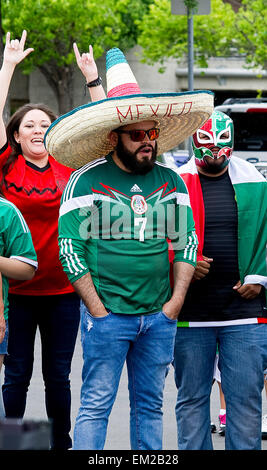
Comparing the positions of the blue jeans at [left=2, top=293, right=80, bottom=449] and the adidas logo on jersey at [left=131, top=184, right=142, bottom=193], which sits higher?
the adidas logo on jersey at [left=131, top=184, right=142, bottom=193]

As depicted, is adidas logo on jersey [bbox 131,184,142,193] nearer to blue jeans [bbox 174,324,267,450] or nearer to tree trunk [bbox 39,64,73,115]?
blue jeans [bbox 174,324,267,450]

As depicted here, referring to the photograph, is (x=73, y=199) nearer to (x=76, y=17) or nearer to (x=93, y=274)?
(x=93, y=274)

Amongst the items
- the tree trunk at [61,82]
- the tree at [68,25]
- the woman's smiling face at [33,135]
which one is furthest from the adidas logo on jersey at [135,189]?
the tree trunk at [61,82]

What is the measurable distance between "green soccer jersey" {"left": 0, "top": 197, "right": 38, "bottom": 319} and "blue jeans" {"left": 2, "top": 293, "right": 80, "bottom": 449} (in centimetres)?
60

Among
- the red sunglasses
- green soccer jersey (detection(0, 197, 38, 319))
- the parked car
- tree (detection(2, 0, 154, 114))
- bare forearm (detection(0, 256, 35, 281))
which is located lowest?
bare forearm (detection(0, 256, 35, 281))

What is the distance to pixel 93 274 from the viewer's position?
4.20 meters

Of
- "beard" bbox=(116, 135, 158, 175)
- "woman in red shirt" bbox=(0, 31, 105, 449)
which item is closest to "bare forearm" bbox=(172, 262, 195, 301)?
"beard" bbox=(116, 135, 158, 175)

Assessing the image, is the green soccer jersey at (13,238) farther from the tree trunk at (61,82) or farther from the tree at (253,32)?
the tree trunk at (61,82)

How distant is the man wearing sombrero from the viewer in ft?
13.6

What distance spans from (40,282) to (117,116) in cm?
122

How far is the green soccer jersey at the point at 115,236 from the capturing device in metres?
4.16

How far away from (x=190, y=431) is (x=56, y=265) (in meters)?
1.16

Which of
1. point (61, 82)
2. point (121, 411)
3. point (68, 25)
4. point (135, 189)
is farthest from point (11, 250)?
point (61, 82)

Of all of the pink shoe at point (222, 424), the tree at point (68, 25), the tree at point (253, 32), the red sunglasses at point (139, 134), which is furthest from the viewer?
the tree at point (68, 25)
